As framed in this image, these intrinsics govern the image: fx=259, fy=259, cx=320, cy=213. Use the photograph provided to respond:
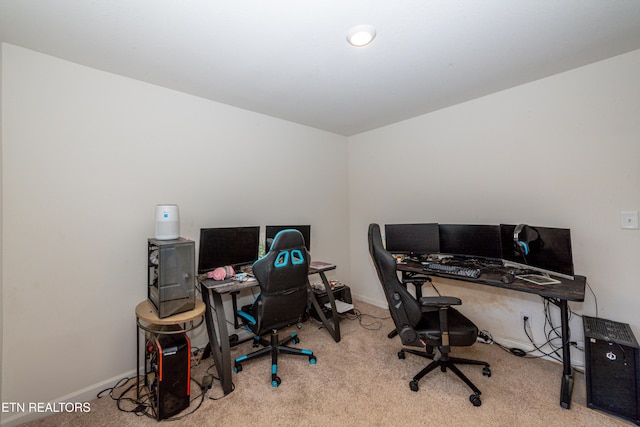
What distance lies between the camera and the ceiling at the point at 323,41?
1.43 metres

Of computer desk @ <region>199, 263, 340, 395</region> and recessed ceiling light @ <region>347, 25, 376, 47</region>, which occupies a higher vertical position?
recessed ceiling light @ <region>347, 25, 376, 47</region>

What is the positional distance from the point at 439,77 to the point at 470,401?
2488mm

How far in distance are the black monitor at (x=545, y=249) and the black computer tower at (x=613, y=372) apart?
0.44 meters

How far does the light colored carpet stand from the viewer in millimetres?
1675

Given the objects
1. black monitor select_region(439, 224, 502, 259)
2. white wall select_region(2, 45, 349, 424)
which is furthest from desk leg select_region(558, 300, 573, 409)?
white wall select_region(2, 45, 349, 424)

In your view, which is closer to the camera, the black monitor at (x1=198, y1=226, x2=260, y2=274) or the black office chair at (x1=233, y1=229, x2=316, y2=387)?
the black office chair at (x1=233, y1=229, x2=316, y2=387)

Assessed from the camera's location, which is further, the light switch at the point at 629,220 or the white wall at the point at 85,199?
the light switch at the point at 629,220

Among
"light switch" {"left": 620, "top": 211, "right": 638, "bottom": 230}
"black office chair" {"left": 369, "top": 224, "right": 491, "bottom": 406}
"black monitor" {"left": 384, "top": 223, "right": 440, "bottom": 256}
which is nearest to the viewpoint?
"black office chair" {"left": 369, "top": 224, "right": 491, "bottom": 406}

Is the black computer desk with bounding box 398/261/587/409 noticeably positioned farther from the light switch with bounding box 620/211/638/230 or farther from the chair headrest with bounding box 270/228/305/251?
the chair headrest with bounding box 270/228/305/251

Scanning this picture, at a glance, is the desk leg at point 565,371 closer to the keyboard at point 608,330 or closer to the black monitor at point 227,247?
the keyboard at point 608,330

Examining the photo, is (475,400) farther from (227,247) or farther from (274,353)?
(227,247)

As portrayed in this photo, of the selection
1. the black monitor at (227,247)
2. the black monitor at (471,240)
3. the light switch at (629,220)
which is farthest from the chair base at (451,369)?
the black monitor at (227,247)

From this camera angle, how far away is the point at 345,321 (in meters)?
3.12

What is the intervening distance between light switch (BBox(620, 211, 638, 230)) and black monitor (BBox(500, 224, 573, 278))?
1.49 feet
